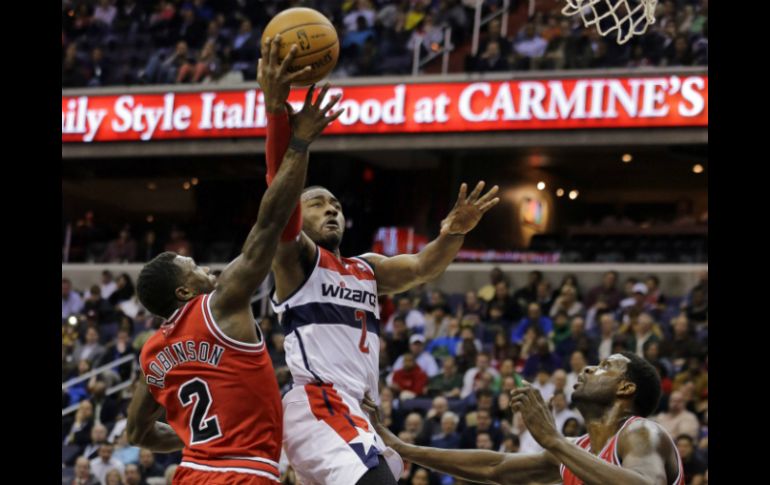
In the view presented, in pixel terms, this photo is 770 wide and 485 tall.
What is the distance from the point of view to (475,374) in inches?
549

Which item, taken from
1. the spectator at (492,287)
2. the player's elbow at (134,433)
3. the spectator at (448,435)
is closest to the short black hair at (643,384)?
the player's elbow at (134,433)

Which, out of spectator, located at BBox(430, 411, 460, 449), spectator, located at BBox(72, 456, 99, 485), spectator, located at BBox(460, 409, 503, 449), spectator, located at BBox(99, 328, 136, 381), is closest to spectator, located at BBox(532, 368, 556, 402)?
spectator, located at BBox(460, 409, 503, 449)

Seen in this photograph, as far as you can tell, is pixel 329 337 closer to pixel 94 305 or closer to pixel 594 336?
pixel 594 336

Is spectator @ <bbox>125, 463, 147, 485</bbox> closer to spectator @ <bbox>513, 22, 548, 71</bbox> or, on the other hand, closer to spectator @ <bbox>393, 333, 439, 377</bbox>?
spectator @ <bbox>393, 333, 439, 377</bbox>

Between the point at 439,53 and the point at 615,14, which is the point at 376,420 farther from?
the point at 439,53

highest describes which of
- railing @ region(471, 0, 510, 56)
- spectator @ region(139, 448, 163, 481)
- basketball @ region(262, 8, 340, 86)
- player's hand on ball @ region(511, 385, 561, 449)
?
railing @ region(471, 0, 510, 56)

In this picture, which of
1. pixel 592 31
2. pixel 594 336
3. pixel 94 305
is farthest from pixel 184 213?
pixel 594 336

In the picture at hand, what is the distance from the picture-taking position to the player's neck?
559 cm

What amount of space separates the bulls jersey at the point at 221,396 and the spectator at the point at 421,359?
918 centimetres

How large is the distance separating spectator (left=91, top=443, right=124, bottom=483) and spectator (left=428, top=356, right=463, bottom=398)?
3.60 metres

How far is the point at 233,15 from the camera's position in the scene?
2300 centimetres

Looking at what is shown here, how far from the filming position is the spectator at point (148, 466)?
12984mm

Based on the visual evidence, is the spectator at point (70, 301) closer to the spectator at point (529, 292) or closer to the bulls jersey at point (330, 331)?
the spectator at point (529, 292)
